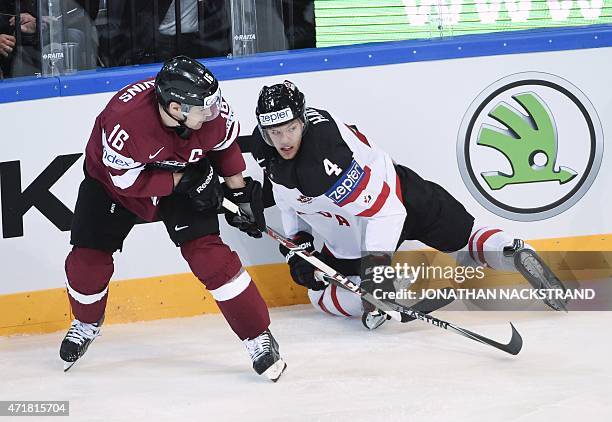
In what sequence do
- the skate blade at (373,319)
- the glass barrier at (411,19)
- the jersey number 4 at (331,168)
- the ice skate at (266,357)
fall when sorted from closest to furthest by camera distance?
1. the ice skate at (266,357)
2. the jersey number 4 at (331,168)
3. the skate blade at (373,319)
4. the glass barrier at (411,19)

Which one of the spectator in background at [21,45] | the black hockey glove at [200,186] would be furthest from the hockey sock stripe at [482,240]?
the spectator in background at [21,45]

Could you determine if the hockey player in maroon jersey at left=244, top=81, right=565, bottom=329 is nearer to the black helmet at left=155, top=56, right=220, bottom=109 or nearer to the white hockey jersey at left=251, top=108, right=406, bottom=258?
the white hockey jersey at left=251, top=108, right=406, bottom=258

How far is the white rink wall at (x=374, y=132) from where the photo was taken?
385 cm

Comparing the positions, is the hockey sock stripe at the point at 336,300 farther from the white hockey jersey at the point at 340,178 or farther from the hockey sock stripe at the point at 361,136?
the hockey sock stripe at the point at 361,136

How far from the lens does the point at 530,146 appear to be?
4172 mm

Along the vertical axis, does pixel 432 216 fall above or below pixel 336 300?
above

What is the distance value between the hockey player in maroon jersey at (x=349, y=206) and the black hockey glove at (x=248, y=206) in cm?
19

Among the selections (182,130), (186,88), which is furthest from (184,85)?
(182,130)

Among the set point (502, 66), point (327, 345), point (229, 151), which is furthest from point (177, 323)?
point (502, 66)

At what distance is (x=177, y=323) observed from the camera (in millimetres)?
3994

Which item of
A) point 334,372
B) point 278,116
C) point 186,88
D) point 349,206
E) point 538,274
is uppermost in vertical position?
point 186,88

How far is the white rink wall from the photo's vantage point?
3.85 metres

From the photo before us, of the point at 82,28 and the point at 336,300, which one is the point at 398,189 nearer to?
the point at 336,300

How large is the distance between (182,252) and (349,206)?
66cm
